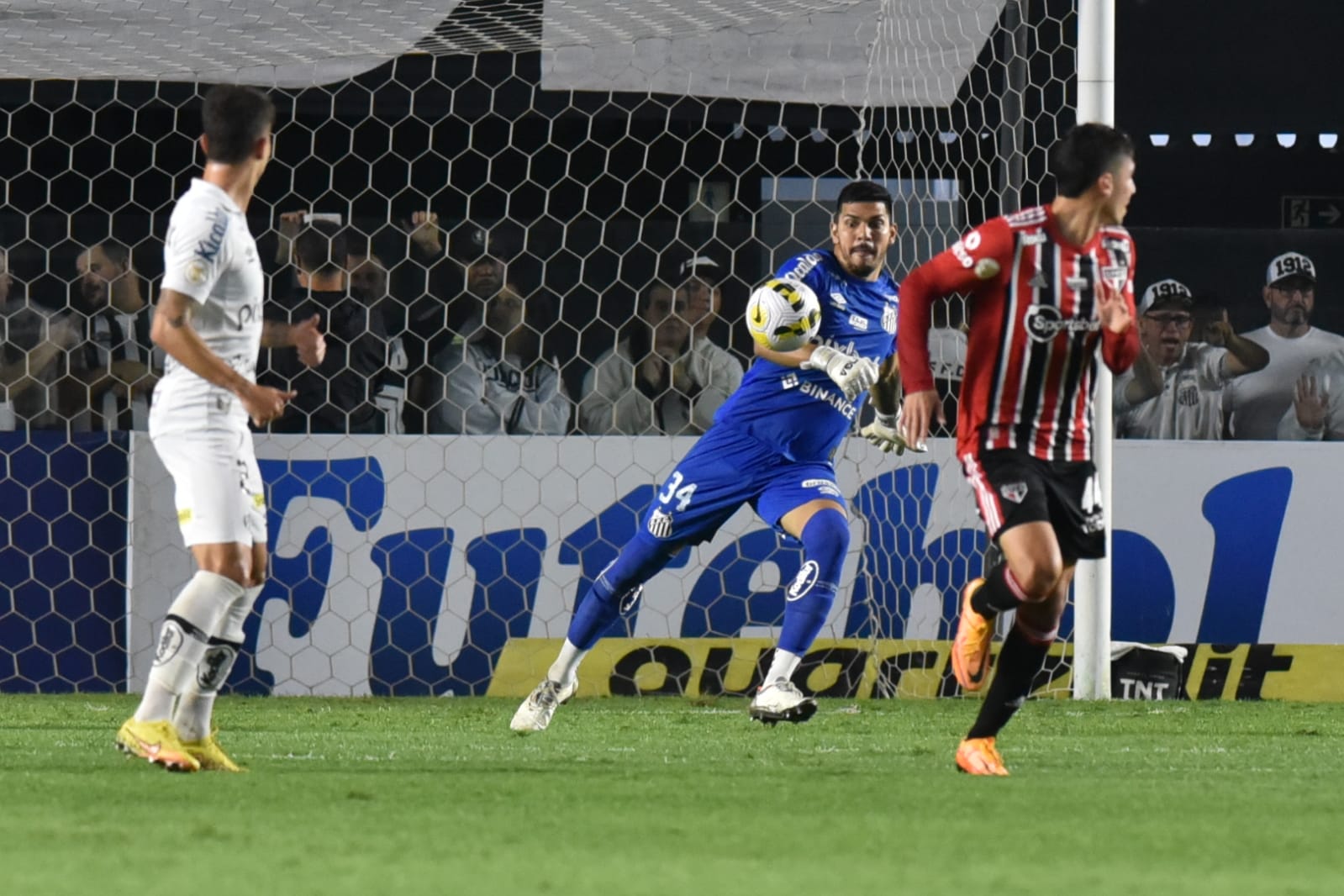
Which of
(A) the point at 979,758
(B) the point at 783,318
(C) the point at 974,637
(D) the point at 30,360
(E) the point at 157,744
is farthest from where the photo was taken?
(D) the point at 30,360

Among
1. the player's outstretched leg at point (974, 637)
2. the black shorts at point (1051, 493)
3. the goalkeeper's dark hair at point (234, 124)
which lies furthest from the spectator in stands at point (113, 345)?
the black shorts at point (1051, 493)

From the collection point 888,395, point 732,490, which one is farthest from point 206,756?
point 888,395

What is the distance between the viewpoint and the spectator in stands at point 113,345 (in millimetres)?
8594

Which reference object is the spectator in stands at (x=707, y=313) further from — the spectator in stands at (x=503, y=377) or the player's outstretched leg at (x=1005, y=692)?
the player's outstretched leg at (x=1005, y=692)

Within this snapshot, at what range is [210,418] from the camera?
16.4 ft

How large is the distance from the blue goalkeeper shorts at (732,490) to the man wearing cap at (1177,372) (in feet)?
7.68

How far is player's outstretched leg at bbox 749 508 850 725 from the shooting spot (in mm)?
6867

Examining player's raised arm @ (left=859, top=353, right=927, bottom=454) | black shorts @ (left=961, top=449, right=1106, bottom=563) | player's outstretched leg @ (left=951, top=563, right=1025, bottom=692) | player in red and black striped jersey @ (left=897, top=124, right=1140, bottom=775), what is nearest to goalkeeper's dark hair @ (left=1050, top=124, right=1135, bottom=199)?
player in red and black striped jersey @ (left=897, top=124, right=1140, bottom=775)

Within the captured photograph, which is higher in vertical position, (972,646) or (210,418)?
(210,418)

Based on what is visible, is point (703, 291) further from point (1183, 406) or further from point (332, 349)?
point (1183, 406)

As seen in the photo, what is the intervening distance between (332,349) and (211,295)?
366 centimetres

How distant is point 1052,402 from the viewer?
5449mm

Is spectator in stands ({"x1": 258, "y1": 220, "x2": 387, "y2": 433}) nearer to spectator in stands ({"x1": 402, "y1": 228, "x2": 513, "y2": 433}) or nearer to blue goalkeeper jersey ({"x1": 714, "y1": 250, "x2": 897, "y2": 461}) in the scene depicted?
spectator in stands ({"x1": 402, "y1": 228, "x2": 513, "y2": 433})

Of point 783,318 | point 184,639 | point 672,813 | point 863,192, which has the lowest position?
point 672,813
